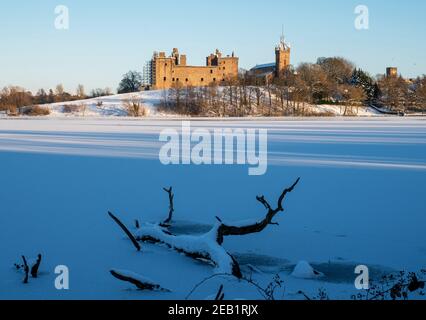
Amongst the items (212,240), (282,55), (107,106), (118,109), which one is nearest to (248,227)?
(212,240)

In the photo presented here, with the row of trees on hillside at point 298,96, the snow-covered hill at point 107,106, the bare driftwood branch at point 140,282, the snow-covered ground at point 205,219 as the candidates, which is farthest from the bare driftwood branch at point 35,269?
the snow-covered hill at point 107,106

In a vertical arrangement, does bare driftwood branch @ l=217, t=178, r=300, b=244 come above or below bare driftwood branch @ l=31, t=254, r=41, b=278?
above

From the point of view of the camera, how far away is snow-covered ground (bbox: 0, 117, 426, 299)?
5.03 m

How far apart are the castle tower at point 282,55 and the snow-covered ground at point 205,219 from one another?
337 feet

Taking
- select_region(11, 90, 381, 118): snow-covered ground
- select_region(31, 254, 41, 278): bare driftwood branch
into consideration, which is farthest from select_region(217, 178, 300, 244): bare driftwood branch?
select_region(11, 90, 381, 118): snow-covered ground

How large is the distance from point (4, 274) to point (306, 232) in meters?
3.75

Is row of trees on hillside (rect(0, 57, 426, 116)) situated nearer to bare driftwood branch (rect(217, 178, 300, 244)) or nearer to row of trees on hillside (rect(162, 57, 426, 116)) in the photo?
row of trees on hillside (rect(162, 57, 426, 116))

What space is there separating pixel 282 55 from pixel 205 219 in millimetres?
110207

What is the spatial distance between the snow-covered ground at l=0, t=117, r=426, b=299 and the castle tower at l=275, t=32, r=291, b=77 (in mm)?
102697

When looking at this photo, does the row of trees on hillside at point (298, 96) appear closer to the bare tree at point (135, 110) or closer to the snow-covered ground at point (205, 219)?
the bare tree at point (135, 110)

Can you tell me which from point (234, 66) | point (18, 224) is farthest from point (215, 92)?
point (18, 224)

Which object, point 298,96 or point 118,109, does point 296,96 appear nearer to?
point 298,96

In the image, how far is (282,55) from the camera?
113750 millimetres

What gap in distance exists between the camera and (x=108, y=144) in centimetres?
1955
